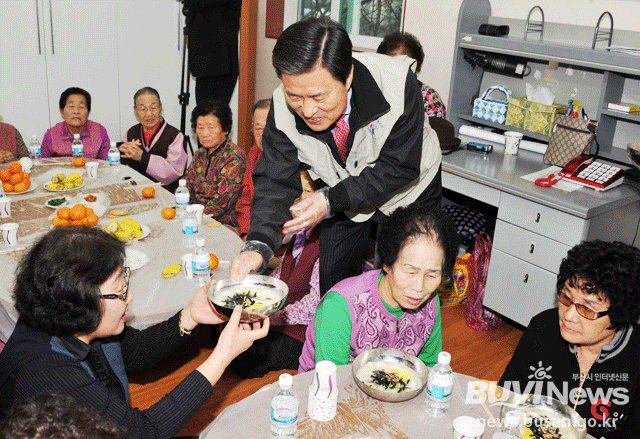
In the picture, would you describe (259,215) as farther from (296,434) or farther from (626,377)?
(626,377)

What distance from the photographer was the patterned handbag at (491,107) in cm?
354

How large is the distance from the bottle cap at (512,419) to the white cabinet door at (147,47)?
4.81 meters

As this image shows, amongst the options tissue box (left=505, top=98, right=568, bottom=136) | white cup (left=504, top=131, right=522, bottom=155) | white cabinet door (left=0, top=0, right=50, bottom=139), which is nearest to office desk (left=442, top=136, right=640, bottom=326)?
white cup (left=504, top=131, right=522, bottom=155)

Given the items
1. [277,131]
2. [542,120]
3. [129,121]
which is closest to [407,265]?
[277,131]

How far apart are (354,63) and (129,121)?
3921mm

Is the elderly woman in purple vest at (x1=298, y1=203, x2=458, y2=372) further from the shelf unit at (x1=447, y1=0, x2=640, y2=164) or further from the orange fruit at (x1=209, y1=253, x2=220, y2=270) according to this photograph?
the shelf unit at (x1=447, y1=0, x2=640, y2=164)

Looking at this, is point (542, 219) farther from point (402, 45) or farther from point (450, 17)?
point (450, 17)

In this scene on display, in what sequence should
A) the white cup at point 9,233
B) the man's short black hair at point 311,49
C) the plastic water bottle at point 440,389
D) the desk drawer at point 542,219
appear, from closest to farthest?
1. the plastic water bottle at point 440,389
2. the man's short black hair at point 311,49
3. the white cup at point 9,233
4. the desk drawer at point 542,219

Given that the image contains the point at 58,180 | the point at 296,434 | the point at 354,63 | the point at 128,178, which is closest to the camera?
the point at 296,434

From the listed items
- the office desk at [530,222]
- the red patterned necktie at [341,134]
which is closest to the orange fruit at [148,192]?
the red patterned necktie at [341,134]

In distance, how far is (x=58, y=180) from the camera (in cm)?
315

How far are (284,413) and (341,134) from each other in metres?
1.08

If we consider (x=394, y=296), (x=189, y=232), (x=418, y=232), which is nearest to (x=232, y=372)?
(x=189, y=232)

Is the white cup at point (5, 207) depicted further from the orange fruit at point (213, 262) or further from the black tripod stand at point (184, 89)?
the black tripod stand at point (184, 89)
